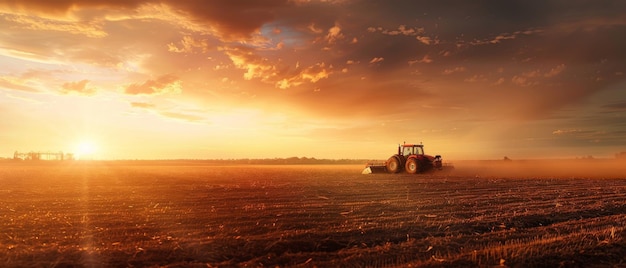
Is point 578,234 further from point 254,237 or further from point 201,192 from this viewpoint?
point 201,192

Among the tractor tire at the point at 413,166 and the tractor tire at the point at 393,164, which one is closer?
the tractor tire at the point at 413,166

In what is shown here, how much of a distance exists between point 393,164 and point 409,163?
5.36ft

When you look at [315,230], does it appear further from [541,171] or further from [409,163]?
[541,171]

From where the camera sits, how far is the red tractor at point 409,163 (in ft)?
111

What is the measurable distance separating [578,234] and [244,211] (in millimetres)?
9322

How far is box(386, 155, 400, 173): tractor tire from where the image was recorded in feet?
115

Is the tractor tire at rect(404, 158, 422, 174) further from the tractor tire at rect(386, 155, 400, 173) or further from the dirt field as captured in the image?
the dirt field

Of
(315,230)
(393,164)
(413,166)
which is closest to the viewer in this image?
(315,230)

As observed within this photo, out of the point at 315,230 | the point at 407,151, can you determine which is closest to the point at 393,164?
the point at 407,151

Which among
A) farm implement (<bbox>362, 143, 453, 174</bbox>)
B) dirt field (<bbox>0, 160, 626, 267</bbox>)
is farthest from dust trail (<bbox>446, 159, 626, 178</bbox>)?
dirt field (<bbox>0, 160, 626, 267</bbox>)

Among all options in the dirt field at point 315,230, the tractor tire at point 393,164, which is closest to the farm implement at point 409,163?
the tractor tire at point 393,164

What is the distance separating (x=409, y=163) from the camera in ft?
112

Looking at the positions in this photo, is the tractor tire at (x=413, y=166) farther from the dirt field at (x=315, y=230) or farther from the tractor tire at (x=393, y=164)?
the dirt field at (x=315, y=230)

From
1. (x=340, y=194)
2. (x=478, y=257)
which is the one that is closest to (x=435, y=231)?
(x=478, y=257)
